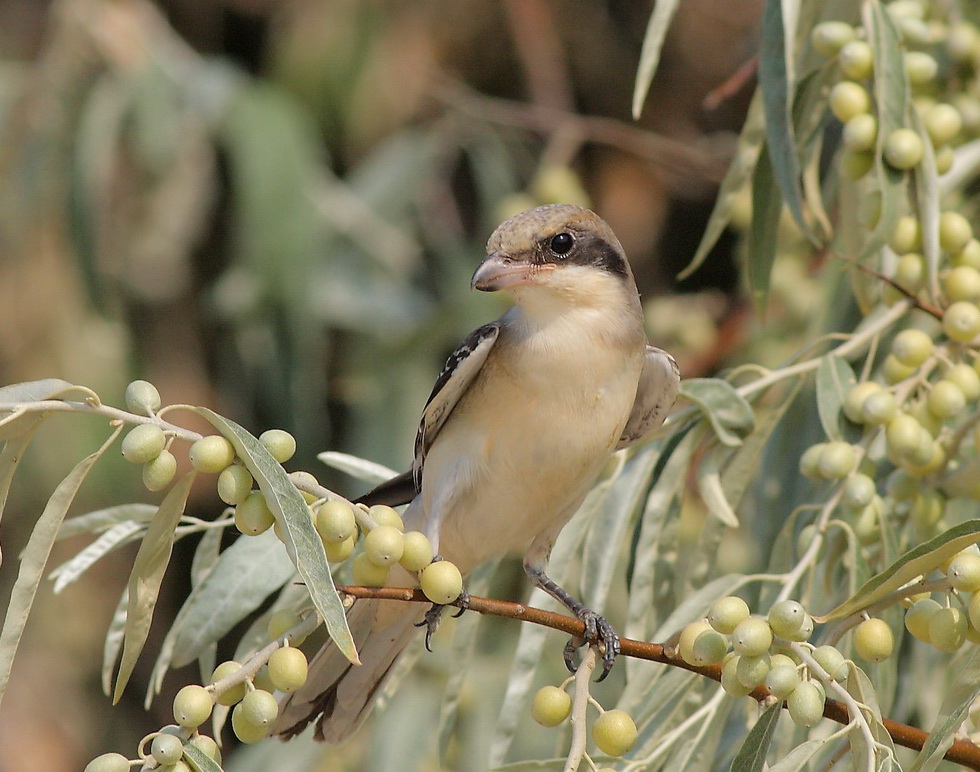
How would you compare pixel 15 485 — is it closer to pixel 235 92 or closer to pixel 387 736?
pixel 235 92

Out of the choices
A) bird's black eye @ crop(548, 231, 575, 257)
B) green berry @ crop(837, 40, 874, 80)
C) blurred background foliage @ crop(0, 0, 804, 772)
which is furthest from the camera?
blurred background foliage @ crop(0, 0, 804, 772)

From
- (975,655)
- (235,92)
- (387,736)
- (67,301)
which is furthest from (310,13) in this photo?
(975,655)

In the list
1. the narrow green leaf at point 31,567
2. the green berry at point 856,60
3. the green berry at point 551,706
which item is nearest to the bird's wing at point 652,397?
the green berry at point 856,60

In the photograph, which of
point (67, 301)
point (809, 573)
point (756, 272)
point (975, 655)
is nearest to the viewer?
point (975, 655)

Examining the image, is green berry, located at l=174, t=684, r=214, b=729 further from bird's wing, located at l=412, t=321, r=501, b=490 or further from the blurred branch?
the blurred branch

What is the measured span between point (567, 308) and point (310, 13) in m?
3.53

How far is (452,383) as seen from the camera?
269 centimetres

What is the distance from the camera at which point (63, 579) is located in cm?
204

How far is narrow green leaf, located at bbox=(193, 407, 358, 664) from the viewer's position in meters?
1.54

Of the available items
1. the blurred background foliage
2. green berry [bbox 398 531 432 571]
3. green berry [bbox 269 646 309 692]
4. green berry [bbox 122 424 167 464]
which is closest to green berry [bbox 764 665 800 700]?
green berry [bbox 398 531 432 571]

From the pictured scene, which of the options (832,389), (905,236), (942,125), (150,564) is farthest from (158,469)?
(942,125)

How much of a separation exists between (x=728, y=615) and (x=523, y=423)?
1.02 metres

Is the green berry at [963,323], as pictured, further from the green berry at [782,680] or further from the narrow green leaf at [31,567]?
the narrow green leaf at [31,567]

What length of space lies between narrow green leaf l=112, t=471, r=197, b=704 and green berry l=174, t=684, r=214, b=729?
0.56ft
